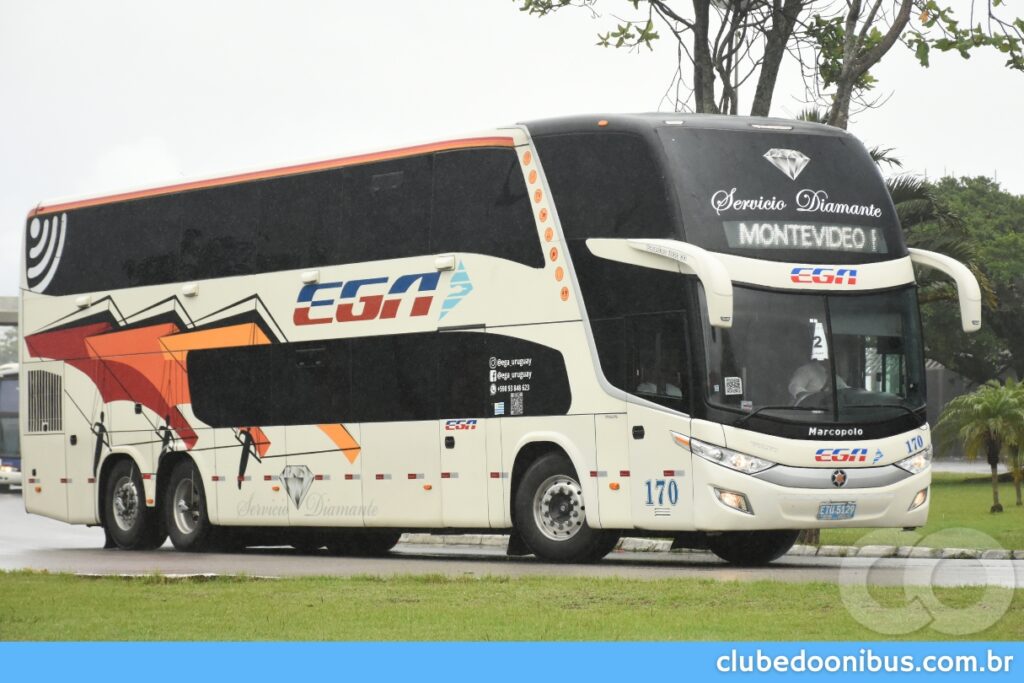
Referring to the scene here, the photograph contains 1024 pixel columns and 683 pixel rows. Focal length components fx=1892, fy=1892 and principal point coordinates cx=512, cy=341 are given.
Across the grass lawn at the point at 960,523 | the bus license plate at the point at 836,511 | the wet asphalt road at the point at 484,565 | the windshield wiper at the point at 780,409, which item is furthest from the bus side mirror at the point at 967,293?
the grass lawn at the point at 960,523

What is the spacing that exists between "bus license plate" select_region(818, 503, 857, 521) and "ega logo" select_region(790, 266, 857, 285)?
2.07m

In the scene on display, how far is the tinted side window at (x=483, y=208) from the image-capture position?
18.9 m

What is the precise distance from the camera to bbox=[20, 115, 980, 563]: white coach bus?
17422 mm

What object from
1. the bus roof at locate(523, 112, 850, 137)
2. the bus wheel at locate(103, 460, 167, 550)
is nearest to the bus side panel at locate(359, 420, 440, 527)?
the bus roof at locate(523, 112, 850, 137)

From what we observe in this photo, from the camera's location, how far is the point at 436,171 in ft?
65.3

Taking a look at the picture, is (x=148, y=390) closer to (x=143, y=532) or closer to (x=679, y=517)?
(x=143, y=532)

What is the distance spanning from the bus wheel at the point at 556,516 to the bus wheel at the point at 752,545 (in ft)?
4.66

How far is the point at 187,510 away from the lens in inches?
904

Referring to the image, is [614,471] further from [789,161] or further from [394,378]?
[789,161]

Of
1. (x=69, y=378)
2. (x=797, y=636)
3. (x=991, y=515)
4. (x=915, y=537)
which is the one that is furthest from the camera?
(x=991, y=515)

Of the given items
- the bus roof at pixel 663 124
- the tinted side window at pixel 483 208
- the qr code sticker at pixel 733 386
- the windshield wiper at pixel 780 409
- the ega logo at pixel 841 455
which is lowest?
the ega logo at pixel 841 455

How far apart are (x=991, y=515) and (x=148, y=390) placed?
13.8m

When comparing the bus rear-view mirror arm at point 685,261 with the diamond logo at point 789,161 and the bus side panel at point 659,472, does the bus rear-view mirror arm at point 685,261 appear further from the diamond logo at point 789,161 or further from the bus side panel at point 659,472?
the diamond logo at point 789,161

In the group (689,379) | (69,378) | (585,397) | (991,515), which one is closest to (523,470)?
(585,397)
